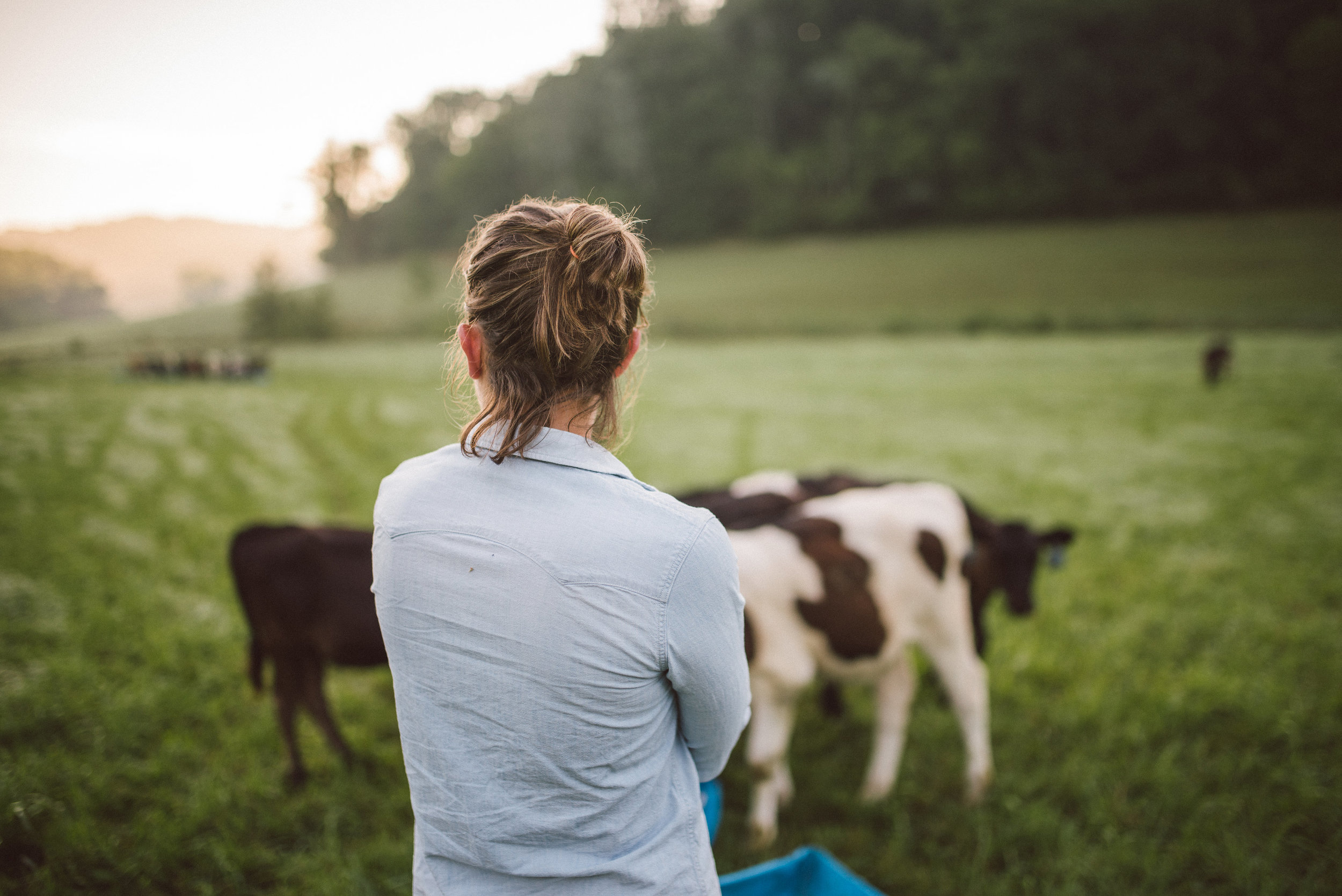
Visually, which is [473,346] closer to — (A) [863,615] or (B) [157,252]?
A: (A) [863,615]

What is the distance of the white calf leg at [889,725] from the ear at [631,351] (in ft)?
9.07

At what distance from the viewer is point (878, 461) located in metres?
10.2

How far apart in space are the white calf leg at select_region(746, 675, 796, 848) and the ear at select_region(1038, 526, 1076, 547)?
6.29ft

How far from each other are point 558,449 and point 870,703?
3812 mm

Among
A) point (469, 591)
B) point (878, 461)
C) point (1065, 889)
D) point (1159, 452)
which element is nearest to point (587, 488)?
point (469, 591)

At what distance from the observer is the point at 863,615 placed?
3105 millimetres

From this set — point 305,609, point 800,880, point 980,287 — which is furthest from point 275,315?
point 800,880

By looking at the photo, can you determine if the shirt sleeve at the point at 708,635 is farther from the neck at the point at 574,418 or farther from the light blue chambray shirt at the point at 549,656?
the neck at the point at 574,418

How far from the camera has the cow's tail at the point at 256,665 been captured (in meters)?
3.59

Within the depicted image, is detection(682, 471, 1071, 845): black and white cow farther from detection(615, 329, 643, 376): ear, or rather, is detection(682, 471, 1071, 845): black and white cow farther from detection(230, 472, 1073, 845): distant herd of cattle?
detection(615, 329, 643, 376): ear

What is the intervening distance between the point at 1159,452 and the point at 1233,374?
23.1ft

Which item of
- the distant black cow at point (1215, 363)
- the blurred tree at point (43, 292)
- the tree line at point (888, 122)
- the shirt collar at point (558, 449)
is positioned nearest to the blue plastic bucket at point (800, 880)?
the shirt collar at point (558, 449)

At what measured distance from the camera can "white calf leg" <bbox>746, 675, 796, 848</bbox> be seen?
300cm

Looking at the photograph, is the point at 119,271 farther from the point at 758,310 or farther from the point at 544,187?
the point at 544,187
